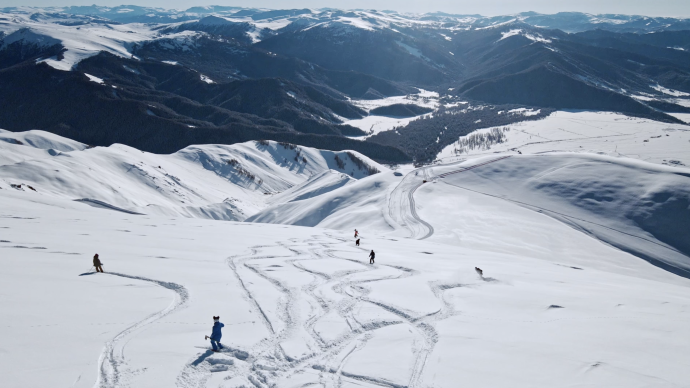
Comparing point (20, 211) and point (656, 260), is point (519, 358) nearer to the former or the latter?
point (20, 211)

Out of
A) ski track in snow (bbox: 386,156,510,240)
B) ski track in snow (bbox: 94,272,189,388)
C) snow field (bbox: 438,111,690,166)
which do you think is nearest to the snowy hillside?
ski track in snow (bbox: 94,272,189,388)

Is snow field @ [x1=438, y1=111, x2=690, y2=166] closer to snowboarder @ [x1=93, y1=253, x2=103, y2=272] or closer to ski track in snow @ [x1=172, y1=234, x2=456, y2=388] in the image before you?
ski track in snow @ [x1=172, y1=234, x2=456, y2=388]

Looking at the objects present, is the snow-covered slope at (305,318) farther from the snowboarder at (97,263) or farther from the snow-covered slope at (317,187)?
the snow-covered slope at (317,187)

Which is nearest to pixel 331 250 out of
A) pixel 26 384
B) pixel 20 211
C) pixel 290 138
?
pixel 26 384

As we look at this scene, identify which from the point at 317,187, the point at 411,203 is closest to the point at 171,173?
the point at 317,187

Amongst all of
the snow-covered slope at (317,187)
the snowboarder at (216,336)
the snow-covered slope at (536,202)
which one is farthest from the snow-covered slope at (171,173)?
the snowboarder at (216,336)

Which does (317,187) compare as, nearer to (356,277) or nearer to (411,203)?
(411,203)
